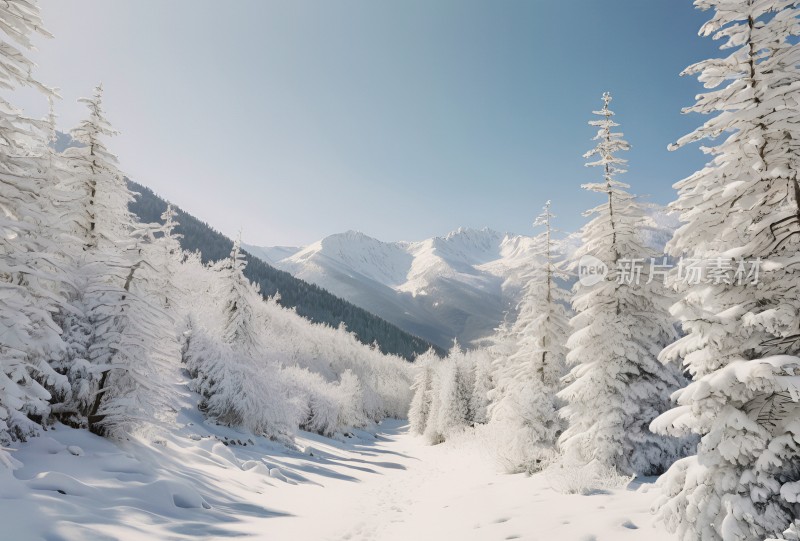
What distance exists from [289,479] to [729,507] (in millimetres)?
15068

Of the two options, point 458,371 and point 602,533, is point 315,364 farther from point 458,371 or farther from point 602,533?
point 602,533

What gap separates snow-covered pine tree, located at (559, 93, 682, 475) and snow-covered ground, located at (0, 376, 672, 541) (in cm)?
264

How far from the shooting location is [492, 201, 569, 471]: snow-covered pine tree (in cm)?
1917

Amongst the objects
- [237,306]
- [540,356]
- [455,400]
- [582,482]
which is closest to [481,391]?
[455,400]

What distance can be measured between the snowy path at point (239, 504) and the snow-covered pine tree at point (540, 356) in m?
3.14

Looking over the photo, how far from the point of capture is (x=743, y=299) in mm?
6781

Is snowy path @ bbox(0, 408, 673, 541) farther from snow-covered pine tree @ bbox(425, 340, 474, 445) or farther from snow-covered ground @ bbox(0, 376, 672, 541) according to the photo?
snow-covered pine tree @ bbox(425, 340, 474, 445)

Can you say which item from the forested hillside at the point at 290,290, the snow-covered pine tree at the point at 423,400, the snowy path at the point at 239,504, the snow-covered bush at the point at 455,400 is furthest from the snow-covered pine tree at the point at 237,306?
the forested hillside at the point at 290,290

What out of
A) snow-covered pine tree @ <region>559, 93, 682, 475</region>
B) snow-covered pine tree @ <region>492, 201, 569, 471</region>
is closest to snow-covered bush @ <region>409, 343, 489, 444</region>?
snow-covered pine tree @ <region>492, 201, 569, 471</region>

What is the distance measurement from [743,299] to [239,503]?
12.2 m

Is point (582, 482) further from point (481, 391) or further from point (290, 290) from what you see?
point (290, 290)

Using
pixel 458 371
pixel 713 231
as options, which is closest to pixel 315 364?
pixel 458 371

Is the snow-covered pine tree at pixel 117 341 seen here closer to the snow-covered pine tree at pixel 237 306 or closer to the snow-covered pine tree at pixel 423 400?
the snow-covered pine tree at pixel 237 306

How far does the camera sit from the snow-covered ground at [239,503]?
691 centimetres
